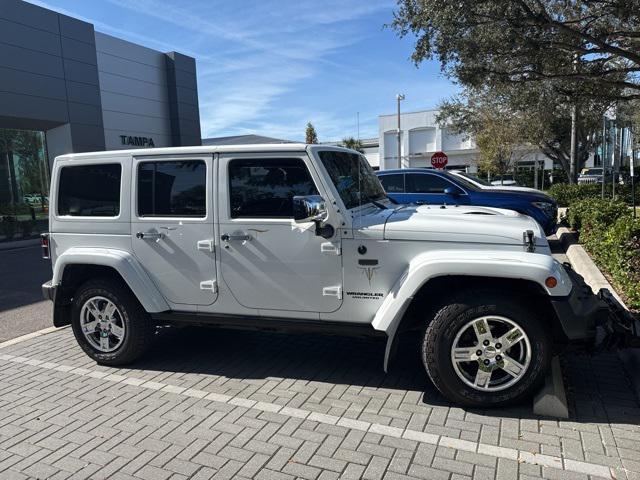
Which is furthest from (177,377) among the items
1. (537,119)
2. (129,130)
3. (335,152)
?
(129,130)

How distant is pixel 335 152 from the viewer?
4.46m

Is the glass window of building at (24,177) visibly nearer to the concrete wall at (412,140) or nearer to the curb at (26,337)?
the curb at (26,337)

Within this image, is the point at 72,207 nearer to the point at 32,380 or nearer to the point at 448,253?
the point at 32,380

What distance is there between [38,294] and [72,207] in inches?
171

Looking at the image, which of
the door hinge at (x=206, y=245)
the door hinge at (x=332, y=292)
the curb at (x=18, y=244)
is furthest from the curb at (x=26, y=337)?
the curb at (x=18, y=244)

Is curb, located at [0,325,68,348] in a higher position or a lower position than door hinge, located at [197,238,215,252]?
lower

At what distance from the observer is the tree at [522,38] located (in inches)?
311

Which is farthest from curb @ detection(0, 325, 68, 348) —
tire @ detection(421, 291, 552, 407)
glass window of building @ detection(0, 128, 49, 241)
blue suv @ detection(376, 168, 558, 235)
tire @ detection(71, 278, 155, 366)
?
glass window of building @ detection(0, 128, 49, 241)

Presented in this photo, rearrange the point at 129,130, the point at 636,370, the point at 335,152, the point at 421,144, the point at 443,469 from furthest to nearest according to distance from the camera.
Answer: the point at 421,144, the point at 129,130, the point at 335,152, the point at 636,370, the point at 443,469

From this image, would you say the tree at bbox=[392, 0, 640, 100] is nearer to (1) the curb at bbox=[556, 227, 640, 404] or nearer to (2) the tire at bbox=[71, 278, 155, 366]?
(1) the curb at bbox=[556, 227, 640, 404]

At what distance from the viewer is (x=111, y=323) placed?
4.81 meters

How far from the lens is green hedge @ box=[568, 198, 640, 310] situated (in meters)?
5.74

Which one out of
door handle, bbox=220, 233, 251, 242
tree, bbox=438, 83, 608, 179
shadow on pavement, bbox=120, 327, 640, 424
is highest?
tree, bbox=438, 83, 608, 179

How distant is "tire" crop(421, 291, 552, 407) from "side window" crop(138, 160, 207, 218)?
2179 millimetres
